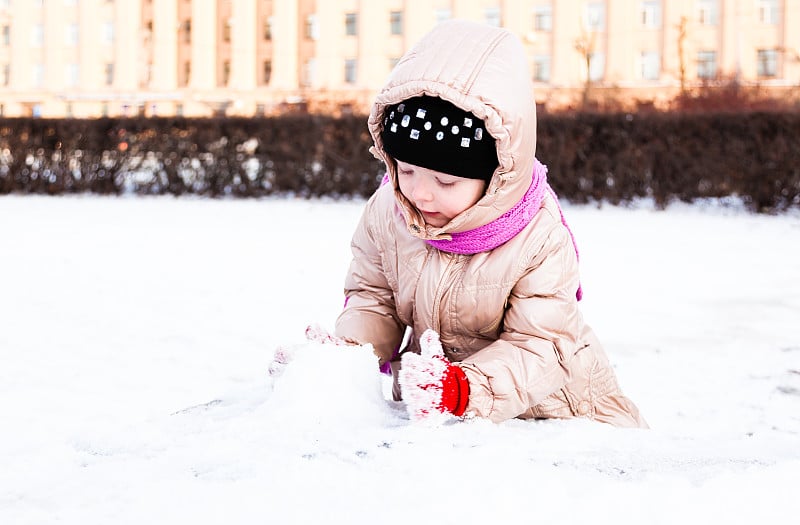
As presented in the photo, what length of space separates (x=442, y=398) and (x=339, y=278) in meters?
4.07

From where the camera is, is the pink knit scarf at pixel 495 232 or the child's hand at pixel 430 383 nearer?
the child's hand at pixel 430 383

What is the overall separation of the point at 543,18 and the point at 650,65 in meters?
5.89

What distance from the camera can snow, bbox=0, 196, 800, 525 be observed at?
5.15 ft

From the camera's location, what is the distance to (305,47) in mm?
47219

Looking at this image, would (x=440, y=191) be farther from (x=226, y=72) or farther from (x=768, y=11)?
(x=226, y=72)

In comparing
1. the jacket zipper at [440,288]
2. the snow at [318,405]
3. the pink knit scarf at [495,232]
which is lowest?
the snow at [318,405]

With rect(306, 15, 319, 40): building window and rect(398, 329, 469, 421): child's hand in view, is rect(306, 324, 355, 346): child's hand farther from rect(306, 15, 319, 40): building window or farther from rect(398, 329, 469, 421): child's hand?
rect(306, 15, 319, 40): building window

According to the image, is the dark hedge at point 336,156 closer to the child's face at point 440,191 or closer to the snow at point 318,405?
the snow at point 318,405

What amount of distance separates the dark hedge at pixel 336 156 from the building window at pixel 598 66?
31664 mm

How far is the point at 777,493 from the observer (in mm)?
1554

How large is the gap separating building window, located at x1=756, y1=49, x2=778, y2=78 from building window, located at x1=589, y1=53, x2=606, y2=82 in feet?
23.1

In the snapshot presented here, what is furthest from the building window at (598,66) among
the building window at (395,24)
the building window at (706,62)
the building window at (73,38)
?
the building window at (73,38)

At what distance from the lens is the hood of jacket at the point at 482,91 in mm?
1956

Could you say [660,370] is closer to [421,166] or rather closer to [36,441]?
[421,166]
